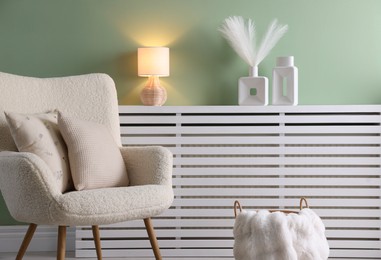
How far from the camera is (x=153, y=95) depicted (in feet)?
12.4

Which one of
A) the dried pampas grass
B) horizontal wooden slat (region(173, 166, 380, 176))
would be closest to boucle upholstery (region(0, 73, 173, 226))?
horizontal wooden slat (region(173, 166, 380, 176))

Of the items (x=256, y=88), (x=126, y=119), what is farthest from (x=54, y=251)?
(x=256, y=88)

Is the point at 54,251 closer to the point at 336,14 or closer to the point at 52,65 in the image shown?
the point at 52,65

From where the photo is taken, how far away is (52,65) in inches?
156

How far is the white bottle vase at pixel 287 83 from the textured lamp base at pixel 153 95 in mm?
575

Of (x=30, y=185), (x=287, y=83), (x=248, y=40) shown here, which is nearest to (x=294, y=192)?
(x=287, y=83)

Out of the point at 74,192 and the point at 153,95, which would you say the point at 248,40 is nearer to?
the point at 153,95

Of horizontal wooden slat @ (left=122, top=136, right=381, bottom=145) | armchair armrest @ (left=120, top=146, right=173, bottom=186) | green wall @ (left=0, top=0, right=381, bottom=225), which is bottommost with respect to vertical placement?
armchair armrest @ (left=120, top=146, right=173, bottom=186)

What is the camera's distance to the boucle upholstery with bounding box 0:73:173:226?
8.87ft

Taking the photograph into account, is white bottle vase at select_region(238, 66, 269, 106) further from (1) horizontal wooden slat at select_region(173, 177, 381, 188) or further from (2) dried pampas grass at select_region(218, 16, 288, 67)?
(1) horizontal wooden slat at select_region(173, 177, 381, 188)

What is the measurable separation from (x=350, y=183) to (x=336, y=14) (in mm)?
939

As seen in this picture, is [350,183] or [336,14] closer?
[350,183]

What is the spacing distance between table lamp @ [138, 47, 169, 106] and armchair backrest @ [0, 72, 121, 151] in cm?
26

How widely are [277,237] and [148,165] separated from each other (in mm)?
669
